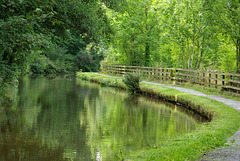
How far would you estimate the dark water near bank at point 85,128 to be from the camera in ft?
25.6

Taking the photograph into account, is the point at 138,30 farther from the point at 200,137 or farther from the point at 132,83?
the point at 200,137

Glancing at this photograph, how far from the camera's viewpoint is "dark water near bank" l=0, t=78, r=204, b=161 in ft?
25.6

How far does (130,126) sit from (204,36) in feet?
49.6

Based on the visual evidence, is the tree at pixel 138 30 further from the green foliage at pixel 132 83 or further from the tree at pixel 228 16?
the tree at pixel 228 16

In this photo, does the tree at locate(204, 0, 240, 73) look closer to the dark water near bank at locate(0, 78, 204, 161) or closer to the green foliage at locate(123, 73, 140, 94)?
the dark water near bank at locate(0, 78, 204, 161)

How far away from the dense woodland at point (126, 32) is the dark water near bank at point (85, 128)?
6.23ft

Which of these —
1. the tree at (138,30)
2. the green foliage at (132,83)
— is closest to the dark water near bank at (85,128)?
the green foliage at (132,83)

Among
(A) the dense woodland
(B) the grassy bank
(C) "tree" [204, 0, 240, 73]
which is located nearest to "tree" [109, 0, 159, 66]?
(A) the dense woodland

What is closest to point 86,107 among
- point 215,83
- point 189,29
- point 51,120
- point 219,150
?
point 51,120

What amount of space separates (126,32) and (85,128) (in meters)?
21.9

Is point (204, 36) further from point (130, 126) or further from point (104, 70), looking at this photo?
point (104, 70)

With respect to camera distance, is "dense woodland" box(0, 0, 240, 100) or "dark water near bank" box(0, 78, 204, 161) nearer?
"dense woodland" box(0, 0, 240, 100)

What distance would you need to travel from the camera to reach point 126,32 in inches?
1230

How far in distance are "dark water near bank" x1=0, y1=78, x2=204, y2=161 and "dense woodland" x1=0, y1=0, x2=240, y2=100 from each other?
1.90 m
